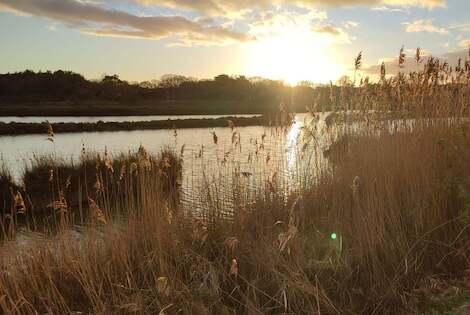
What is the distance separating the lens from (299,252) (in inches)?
157

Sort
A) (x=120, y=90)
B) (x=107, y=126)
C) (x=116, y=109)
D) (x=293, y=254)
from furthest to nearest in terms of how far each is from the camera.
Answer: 1. (x=120, y=90)
2. (x=116, y=109)
3. (x=107, y=126)
4. (x=293, y=254)

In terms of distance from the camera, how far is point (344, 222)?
4562 millimetres

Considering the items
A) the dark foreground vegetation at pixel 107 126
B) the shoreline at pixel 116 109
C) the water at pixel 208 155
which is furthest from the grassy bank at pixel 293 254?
the shoreline at pixel 116 109

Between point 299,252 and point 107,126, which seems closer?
point 299,252

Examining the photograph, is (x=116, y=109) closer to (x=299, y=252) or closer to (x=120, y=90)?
(x=120, y=90)

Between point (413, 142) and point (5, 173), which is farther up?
point (413, 142)

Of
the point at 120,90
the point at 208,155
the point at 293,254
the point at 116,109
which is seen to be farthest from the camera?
the point at 120,90

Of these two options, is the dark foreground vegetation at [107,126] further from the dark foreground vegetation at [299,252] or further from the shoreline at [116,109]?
the dark foreground vegetation at [299,252]

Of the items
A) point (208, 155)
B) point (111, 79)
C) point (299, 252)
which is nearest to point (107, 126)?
point (208, 155)

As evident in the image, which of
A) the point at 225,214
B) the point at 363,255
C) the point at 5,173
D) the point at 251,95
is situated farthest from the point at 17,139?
the point at 251,95

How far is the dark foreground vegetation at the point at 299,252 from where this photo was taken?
346cm

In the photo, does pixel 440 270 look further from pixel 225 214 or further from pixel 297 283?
pixel 225 214

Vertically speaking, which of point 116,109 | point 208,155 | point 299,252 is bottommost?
point 208,155

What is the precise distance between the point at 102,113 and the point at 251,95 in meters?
29.9
